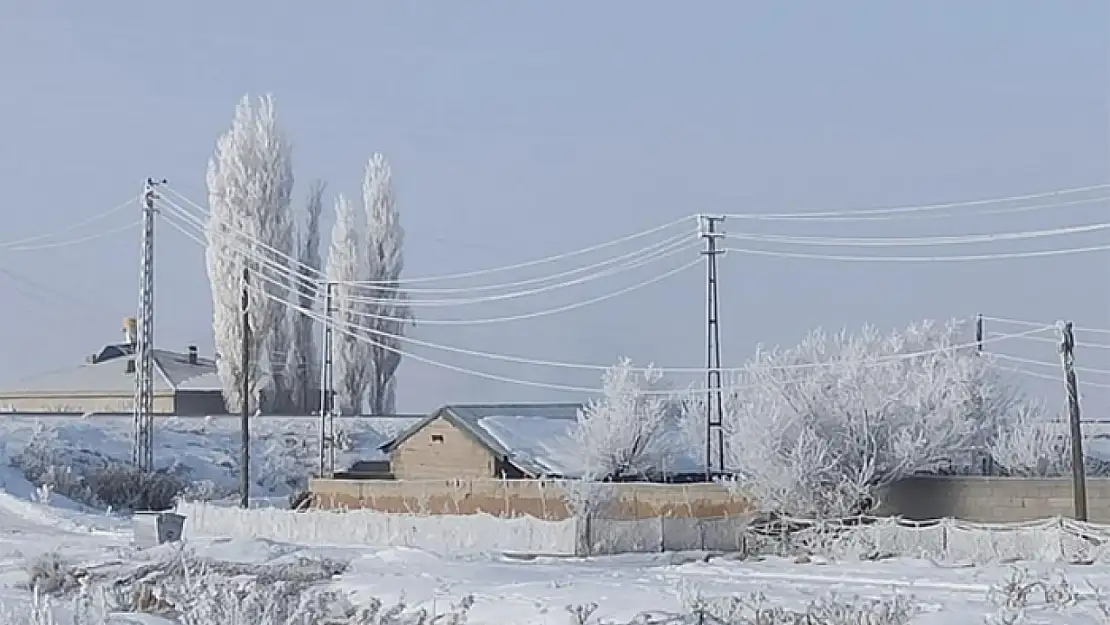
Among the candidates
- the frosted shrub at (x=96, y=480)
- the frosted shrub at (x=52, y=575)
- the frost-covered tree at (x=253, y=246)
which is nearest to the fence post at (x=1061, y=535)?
the frosted shrub at (x=52, y=575)

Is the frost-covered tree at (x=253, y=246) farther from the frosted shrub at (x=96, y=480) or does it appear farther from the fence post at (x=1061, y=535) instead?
the fence post at (x=1061, y=535)

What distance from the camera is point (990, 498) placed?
1419 inches

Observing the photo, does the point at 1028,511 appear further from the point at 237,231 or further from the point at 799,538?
the point at 237,231

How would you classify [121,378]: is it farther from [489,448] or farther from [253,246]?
[489,448]

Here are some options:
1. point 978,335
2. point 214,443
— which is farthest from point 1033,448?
point 214,443

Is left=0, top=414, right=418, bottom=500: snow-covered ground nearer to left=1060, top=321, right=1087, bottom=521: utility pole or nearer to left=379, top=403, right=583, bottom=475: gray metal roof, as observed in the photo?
left=379, top=403, right=583, bottom=475: gray metal roof

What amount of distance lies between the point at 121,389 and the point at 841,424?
49.1 meters

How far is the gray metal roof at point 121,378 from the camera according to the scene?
259ft

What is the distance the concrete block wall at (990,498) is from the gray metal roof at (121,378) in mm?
46492

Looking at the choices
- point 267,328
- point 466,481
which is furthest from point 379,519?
point 267,328

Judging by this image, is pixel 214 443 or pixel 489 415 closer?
pixel 489 415

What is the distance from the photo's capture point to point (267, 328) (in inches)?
2729

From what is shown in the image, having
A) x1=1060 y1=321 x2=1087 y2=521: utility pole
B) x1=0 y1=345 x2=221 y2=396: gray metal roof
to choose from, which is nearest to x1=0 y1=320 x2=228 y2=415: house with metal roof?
x1=0 y1=345 x2=221 y2=396: gray metal roof

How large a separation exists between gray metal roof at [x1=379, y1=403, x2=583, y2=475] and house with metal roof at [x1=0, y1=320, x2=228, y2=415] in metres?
25.7
